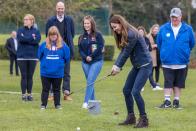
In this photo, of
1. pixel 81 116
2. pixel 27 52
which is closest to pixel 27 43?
pixel 27 52

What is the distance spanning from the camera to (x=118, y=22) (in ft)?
32.2

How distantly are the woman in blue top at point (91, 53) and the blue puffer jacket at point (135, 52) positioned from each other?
2.77 metres

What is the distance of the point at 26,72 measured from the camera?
14453mm

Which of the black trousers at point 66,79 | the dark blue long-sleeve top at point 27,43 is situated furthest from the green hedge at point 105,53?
the dark blue long-sleeve top at point 27,43

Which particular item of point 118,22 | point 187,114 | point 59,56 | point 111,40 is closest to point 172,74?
point 187,114

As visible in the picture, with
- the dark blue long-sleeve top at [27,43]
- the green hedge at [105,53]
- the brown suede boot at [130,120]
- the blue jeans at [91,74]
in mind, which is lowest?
the green hedge at [105,53]

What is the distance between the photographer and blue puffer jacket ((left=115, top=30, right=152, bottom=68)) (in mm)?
9867

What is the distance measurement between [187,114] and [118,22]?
3088 millimetres

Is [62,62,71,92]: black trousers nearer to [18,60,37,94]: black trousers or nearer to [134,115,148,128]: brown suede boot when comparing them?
[18,60,37,94]: black trousers

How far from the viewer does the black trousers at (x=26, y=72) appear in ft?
47.2

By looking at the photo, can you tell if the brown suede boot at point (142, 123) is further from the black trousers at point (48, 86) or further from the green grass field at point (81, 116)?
the black trousers at point (48, 86)

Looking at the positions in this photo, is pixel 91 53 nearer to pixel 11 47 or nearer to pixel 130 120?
pixel 130 120

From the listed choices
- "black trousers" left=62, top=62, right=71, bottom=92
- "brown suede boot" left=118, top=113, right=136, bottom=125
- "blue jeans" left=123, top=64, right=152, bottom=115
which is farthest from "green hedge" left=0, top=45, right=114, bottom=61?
"blue jeans" left=123, top=64, right=152, bottom=115

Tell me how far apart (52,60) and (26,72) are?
7.17ft
